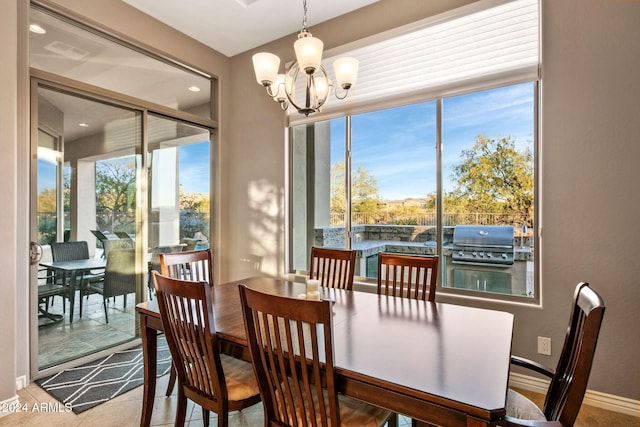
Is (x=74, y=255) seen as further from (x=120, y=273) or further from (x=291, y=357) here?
(x=291, y=357)

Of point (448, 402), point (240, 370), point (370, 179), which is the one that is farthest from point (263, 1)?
point (448, 402)

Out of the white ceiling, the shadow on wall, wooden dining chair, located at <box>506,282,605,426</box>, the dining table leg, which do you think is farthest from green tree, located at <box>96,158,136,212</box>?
wooden dining chair, located at <box>506,282,605,426</box>

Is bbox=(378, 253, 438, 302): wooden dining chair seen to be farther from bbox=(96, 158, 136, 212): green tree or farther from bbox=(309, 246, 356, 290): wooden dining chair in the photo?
bbox=(96, 158, 136, 212): green tree

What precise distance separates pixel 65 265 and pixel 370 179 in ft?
9.14

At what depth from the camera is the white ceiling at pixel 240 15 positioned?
9.94 ft

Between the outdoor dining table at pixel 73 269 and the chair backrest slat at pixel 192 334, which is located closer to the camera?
the chair backrest slat at pixel 192 334

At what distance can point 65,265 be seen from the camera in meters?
2.75

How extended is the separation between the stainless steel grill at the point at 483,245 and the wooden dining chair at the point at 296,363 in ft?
5.47

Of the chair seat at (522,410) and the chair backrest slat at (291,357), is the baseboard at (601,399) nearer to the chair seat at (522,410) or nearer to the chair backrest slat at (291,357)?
the chair seat at (522,410)

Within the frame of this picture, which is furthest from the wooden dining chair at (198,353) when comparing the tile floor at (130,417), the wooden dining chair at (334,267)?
the wooden dining chair at (334,267)

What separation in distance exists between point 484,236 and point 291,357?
2.07 metres

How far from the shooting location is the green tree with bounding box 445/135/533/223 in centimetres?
251

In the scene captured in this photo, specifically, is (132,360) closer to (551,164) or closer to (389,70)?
(389,70)

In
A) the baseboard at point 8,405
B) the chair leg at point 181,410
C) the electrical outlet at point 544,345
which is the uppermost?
the electrical outlet at point 544,345
